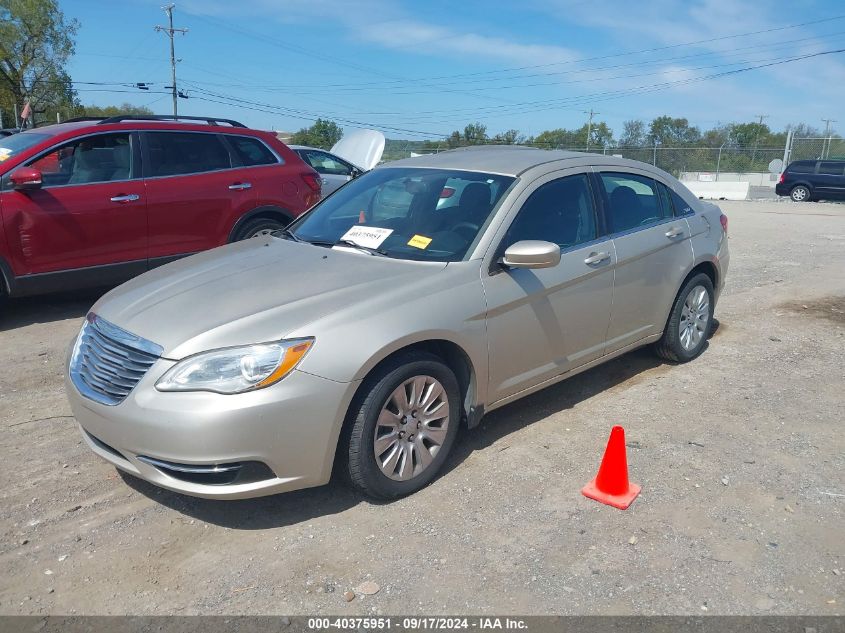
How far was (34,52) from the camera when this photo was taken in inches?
2096

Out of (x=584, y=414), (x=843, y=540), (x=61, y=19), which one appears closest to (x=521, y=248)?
(x=584, y=414)

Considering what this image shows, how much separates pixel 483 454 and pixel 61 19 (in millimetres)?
61974

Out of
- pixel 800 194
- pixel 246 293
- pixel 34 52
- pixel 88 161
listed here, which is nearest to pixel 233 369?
pixel 246 293

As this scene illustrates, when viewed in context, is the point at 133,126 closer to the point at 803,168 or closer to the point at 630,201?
the point at 630,201

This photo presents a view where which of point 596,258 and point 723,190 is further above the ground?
point 596,258

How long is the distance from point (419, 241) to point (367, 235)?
0.37 m

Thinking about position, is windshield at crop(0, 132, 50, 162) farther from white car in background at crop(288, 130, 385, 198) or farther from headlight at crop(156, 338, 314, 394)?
white car in background at crop(288, 130, 385, 198)

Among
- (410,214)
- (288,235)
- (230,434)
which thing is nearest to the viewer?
(230,434)

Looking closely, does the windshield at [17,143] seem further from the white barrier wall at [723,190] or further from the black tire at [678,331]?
the white barrier wall at [723,190]

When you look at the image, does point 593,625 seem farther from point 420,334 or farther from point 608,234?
point 608,234

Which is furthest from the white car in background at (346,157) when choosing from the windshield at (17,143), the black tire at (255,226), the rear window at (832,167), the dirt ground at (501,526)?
the rear window at (832,167)

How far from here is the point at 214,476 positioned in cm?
312

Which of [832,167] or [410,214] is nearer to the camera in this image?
[410,214]

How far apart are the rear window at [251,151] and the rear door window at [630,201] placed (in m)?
4.33
